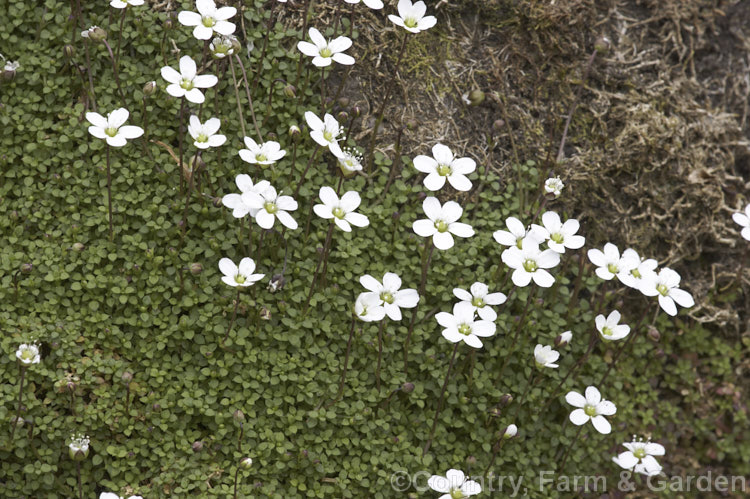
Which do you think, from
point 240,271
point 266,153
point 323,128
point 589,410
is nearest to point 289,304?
point 240,271

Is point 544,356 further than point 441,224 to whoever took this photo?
Yes

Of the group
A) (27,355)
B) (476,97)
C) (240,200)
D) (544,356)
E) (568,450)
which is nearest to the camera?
(27,355)

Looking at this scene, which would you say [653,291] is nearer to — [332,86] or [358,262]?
[358,262]

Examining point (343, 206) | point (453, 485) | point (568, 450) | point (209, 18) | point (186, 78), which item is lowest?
point (568, 450)

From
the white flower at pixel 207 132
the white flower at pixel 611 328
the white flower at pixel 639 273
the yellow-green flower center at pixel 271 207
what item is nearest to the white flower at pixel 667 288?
the white flower at pixel 639 273

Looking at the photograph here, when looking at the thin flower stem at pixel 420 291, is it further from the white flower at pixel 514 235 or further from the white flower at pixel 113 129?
the white flower at pixel 113 129

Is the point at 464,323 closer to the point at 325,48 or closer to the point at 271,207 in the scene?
the point at 271,207

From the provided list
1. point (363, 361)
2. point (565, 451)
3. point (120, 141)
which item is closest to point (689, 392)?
point (565, 451)
